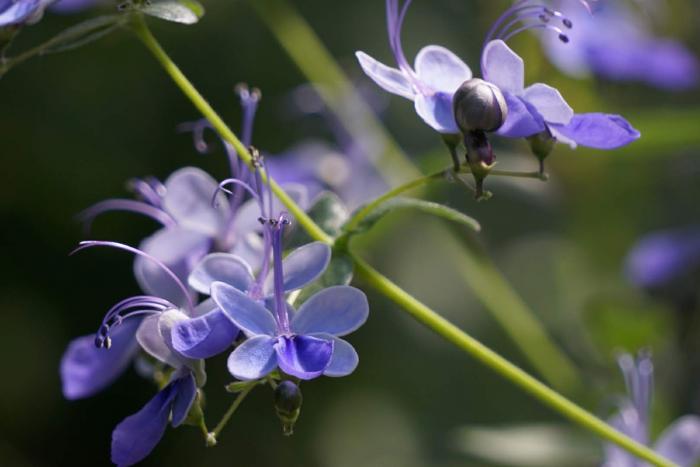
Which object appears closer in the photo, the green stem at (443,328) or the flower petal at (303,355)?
the flower petal at (303,355)

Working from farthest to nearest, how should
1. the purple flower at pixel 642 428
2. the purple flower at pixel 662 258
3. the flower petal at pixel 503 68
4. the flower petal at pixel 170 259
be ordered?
the purple flower at pixel 662 258
the purple flower at pixel 642 428
the flower petal at pixel 170 259
the flower petal at pixel 503 68

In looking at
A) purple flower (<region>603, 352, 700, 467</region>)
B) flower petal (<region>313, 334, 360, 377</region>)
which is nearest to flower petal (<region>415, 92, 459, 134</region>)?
flower petal (<region>313, 334, 360, 377</region>)

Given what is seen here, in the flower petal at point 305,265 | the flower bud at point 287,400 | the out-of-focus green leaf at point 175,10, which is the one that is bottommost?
the flower bud at point 287,400

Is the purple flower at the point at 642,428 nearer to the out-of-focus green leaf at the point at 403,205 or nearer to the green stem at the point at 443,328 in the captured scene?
the green stem at the point at 443,328

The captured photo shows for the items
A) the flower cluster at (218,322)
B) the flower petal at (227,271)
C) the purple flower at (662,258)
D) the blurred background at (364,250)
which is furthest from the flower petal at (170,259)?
the purple flower at (662,258)

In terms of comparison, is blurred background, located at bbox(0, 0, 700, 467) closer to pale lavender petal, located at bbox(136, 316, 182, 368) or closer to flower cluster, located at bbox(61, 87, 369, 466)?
flower cluster, located at bbox(61, 87, 369, 466)

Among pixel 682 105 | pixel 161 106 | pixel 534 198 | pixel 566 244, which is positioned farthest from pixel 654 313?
pixel 161 106

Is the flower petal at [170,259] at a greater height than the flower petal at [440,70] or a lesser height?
lesser
